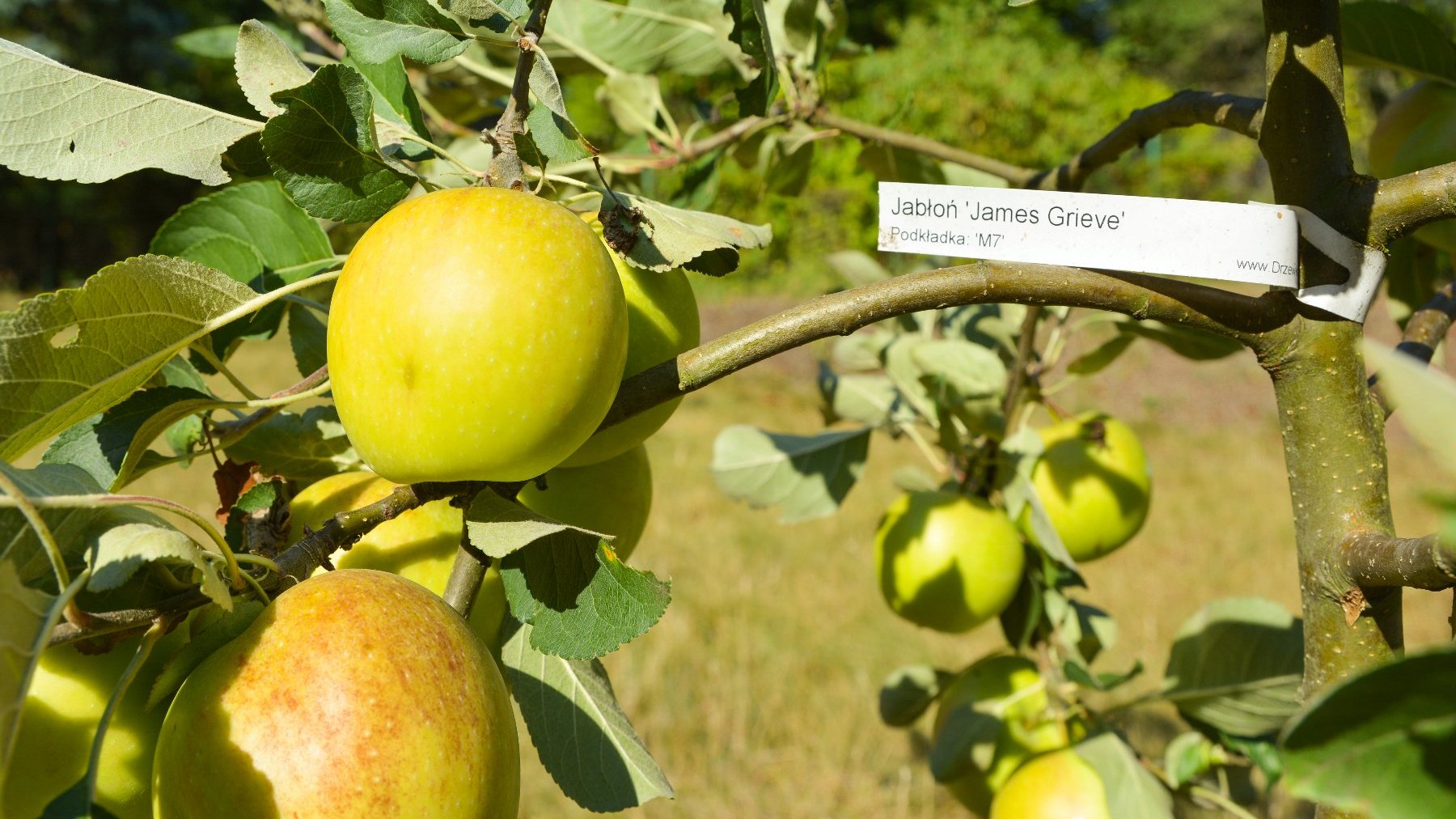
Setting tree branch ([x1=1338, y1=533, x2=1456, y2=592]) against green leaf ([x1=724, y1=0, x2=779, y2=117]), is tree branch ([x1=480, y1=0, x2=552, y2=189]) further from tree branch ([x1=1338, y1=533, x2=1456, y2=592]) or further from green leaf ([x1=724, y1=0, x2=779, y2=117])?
tree branch ([x1=1338, y1=533, x2=1456, y2=592])

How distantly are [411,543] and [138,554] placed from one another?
9.9 inches

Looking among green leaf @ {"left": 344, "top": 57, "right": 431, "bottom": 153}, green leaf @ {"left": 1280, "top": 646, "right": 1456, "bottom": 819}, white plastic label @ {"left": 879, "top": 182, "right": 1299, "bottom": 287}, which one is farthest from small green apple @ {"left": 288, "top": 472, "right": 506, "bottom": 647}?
green leaf @ {"left": 1280, "top": 646, "right": 1456, "bottom": 819}

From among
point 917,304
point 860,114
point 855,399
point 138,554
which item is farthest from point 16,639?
point 860,114

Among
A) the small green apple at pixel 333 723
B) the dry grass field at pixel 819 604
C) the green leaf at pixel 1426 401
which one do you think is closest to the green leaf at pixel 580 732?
the small green apple at pixel 333 723

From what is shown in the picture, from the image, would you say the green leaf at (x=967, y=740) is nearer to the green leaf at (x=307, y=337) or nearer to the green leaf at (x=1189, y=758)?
the green leaf at (x=1189, y=758)

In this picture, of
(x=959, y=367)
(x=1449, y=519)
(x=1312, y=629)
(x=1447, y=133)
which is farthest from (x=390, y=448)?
(x=1447, y=133)

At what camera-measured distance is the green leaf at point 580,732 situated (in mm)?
615

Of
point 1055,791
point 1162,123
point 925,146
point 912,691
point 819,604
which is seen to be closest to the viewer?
point 1162,123

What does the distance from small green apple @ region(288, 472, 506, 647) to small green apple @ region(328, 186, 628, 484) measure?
0.42ft

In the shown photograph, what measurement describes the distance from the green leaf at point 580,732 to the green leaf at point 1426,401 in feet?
1.41

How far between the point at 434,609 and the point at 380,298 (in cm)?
16

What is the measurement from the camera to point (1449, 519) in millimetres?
256

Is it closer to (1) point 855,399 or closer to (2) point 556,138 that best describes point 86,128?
(2) point 556,138

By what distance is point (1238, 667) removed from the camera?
1069 millimetres
